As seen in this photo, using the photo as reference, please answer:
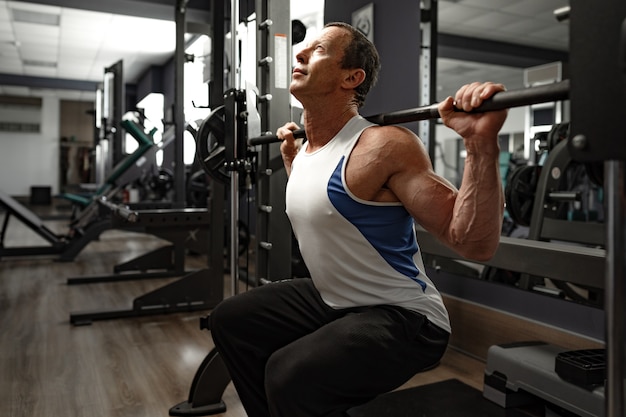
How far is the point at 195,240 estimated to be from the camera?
3.53 metres

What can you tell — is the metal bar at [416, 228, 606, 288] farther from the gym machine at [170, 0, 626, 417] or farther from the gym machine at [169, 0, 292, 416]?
the gym machine at [170, 0, 626, 417]

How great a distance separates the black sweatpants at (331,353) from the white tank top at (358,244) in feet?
0.12

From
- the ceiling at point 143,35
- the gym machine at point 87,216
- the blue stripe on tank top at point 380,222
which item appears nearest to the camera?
the blue stripe on tank top at point 380,222

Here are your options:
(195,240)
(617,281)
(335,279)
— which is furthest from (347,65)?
(195,240)

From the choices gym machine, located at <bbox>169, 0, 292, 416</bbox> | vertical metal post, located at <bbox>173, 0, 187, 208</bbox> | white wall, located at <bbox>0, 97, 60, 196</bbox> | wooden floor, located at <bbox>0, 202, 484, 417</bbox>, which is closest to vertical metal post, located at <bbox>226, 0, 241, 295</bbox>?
gym machine, located at <bbox>169, 0, 292, 416</bbox>

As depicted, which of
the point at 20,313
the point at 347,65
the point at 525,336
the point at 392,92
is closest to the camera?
the point at 347,65

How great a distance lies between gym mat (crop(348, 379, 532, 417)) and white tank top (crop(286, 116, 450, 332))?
2.58 ft

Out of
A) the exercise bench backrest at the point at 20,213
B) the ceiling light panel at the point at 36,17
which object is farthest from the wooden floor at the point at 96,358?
the ceiling light panel at the point at 36,17

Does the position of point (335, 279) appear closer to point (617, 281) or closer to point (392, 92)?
point (617, 281)

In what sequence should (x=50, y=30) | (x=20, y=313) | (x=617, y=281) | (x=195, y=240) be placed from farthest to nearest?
(x=50, y=30), (x=195, y=240), (x=20, y=313), (x=617, y=281)

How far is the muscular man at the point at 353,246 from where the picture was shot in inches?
40.5

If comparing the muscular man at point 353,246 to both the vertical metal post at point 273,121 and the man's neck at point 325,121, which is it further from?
the vertical metal post at point 273,121

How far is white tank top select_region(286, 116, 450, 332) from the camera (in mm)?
1175

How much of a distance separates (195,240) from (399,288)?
2.53 metres
